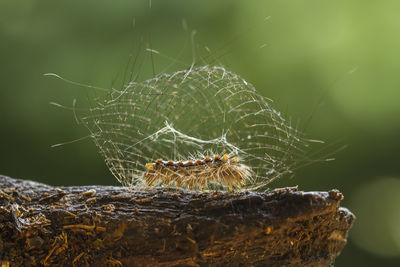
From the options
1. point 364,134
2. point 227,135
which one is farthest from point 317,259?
point 364,134

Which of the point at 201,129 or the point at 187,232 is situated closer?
the point at 187,232

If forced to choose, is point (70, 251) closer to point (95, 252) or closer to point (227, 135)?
point (95, 252)

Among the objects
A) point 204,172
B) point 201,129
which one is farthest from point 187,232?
point 201,129

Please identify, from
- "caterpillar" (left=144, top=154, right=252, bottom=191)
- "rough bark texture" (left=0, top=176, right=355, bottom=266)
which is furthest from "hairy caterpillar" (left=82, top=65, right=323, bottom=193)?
"rough bark texture" (left=0, top=176, right=355, bottom=266)

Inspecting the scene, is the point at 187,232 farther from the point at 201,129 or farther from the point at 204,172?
the point at 201,129

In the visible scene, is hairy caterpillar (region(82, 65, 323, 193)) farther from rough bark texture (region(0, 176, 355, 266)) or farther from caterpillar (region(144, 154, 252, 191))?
rough bark texture (region(0, 176, 355, 266))
